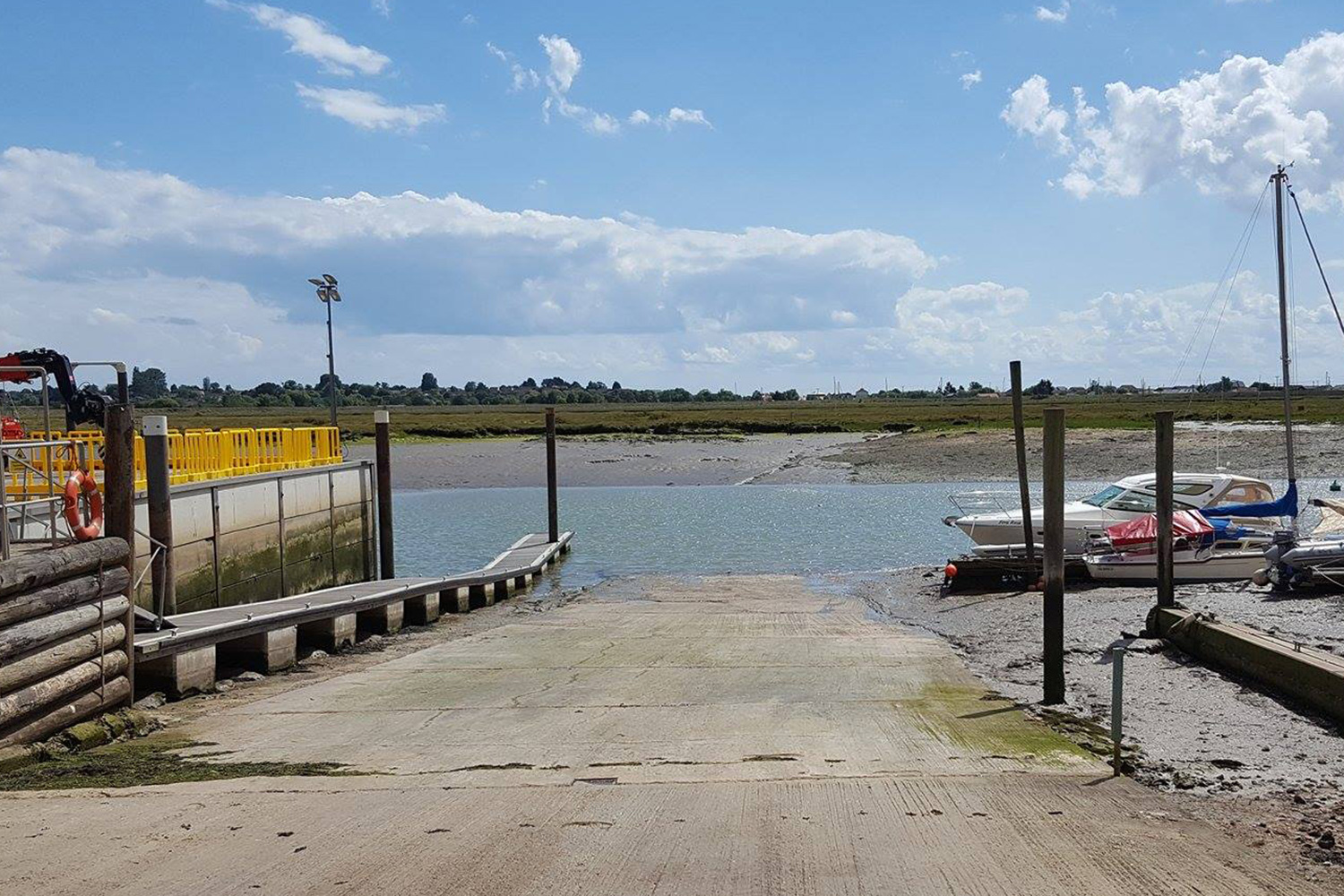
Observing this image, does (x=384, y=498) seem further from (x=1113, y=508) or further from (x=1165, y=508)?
(x=1165, y=508)

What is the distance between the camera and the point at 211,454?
22.5m

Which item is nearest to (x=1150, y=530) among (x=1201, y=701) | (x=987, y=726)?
(x=1201, y=701)

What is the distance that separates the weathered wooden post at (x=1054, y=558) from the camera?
11688 mm

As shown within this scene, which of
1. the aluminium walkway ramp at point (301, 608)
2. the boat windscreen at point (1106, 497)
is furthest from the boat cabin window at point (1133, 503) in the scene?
the aluminium walkway ramp at point (301, 608)

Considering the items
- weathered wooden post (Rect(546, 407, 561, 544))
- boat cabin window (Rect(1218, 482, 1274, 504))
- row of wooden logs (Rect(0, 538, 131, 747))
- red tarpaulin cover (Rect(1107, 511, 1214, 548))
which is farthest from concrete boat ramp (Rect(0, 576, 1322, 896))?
weathered wooden post (Rect(546, 407, 561, 544))

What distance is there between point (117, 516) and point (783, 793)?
268 inches

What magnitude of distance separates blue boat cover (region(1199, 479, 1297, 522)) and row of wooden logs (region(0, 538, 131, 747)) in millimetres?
23289

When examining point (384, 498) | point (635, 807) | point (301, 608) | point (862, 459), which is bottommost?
point (862, 459)

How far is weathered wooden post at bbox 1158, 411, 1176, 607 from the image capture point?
48.8 ft

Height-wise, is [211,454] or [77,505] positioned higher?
[211,454]

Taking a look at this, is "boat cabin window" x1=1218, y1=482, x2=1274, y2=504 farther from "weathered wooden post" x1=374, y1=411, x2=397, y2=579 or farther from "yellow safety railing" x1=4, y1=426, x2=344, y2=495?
"yellow safety railing" x1=4, y1=426, x2=344, y2=495

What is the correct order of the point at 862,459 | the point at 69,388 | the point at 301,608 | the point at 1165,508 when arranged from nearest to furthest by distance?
the point at 1165,508, the point at 301,608, the point at 69,388, the point at 862,459

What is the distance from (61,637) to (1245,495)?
2548cm

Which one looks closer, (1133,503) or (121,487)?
(121,487)
